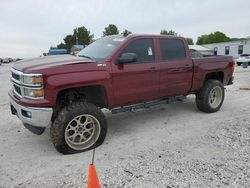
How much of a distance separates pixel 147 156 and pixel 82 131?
1.20 meters

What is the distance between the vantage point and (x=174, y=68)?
18.2 feet

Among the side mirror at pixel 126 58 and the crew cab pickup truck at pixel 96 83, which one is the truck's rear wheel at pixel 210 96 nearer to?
the crew cab pickup truck at pixel 96 83

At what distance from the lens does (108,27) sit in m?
61.1

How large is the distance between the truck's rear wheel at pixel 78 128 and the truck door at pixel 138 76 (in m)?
0.63

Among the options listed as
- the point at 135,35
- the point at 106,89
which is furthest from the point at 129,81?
the point at 135,35

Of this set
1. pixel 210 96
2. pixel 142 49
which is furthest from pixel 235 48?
pixel 142 49

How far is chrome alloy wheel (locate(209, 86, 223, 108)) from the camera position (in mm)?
6613

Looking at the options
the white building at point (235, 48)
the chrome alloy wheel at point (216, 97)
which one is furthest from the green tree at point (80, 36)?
the chrome alloy wheel at point (216, 97)

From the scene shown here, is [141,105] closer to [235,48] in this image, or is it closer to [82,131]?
[82,131]

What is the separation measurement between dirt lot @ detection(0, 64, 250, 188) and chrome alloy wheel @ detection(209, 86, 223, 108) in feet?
1.93

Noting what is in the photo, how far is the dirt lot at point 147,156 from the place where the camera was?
3365mm

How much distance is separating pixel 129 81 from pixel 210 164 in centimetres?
207

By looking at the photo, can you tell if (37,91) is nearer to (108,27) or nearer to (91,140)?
(91,140)

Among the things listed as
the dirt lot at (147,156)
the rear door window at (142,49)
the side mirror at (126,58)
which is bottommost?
the dirt lot at (147,156)
